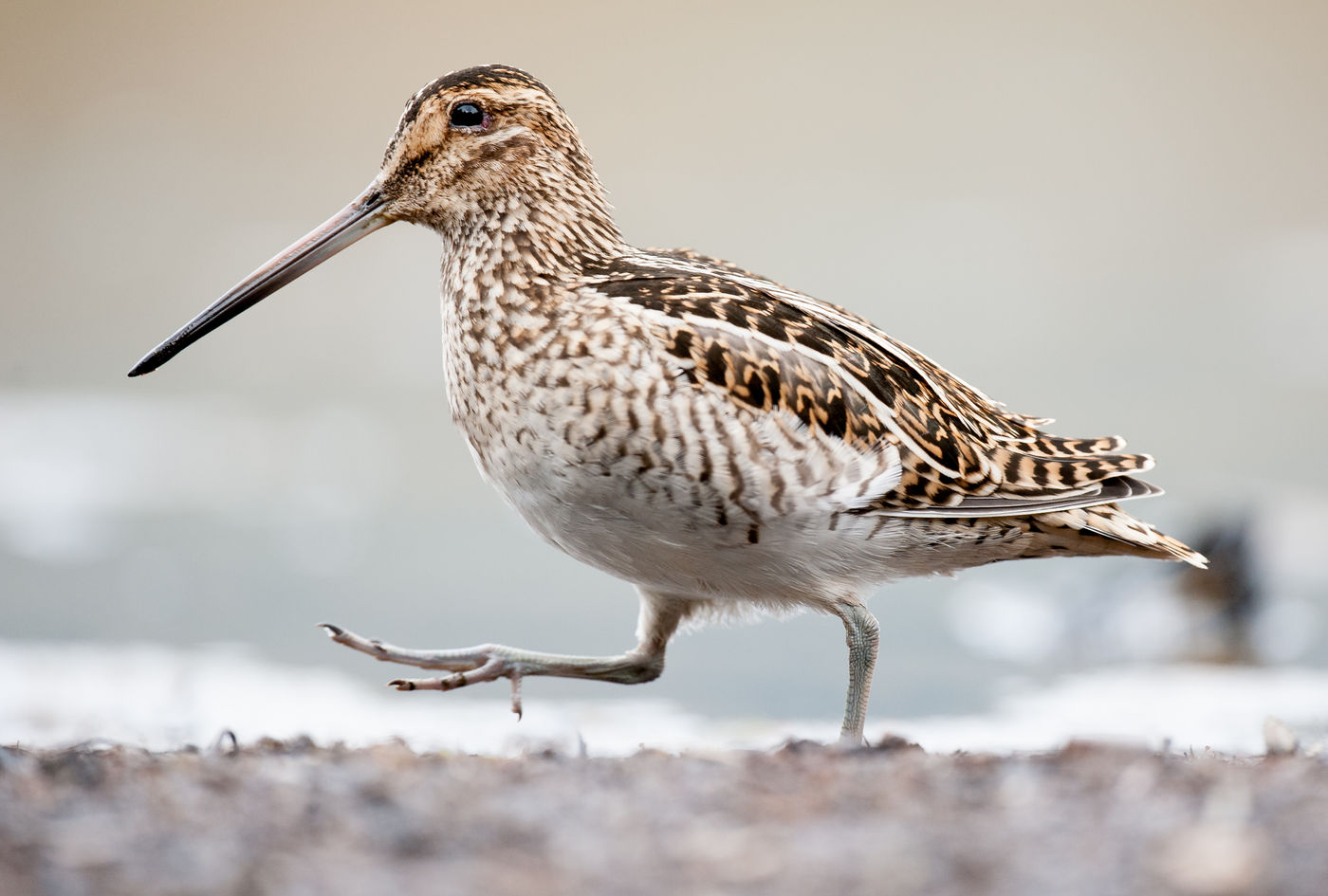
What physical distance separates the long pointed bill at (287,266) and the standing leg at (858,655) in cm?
235

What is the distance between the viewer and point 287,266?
570 cm

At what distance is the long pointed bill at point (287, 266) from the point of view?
547 centimetres

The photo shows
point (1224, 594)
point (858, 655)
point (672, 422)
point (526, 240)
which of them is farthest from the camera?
point (1224, 594)

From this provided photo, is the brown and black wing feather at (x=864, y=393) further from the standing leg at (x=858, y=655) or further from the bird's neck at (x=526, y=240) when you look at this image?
the standing leg at (x=858, y=655)

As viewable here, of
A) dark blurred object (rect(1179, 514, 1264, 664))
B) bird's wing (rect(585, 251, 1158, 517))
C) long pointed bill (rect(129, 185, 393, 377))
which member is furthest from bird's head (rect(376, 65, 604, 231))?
dark blurred object (rect(1179, 514, 1264, 664))

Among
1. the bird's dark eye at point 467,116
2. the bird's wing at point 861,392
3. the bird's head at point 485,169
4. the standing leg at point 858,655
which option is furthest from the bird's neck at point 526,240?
the standing leg at point 858,655

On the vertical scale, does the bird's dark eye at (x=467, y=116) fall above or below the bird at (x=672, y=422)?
above

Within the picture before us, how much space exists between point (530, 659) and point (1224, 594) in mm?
7639

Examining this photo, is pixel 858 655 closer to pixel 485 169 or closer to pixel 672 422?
pixel 672 422

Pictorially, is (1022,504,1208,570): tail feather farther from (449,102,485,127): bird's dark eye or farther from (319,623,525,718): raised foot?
(449,102,485,127): bird's dark eye

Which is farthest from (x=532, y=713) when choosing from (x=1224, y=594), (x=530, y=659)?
(x=1224, y=594)

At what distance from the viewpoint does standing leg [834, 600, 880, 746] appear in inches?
198

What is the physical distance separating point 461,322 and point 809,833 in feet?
8.66

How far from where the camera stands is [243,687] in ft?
28.4
